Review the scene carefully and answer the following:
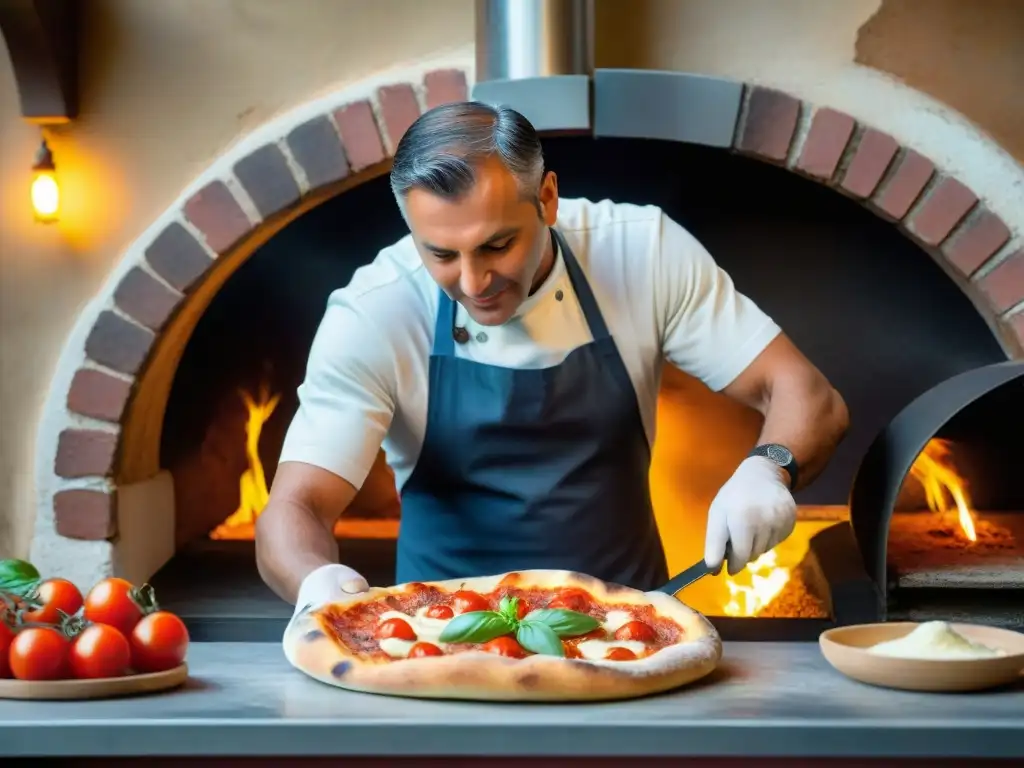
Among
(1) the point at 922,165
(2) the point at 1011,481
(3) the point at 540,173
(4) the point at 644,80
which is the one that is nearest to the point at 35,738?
(3) the point at 540,173

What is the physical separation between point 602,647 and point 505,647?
0.13 meters

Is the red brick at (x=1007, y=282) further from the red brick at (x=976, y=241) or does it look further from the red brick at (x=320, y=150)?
the red brick at (x=320, y=150)

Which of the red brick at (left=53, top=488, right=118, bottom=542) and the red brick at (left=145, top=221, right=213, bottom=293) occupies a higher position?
the red brick at (left=145, top=221, right=213, bottom=293)

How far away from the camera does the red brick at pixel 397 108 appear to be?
103 inches

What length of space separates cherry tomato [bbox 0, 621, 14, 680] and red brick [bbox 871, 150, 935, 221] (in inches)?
75.2

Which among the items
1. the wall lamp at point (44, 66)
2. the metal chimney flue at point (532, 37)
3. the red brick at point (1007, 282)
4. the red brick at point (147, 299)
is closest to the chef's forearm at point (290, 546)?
the red brick at point (147, 299)

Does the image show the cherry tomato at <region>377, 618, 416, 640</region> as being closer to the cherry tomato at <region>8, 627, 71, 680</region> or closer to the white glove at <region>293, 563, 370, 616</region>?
the white glove at <region>293, 563, 370, 616</region>

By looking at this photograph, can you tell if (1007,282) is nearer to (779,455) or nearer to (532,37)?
(779,455)

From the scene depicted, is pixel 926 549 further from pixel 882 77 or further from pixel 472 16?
pixel 472 16

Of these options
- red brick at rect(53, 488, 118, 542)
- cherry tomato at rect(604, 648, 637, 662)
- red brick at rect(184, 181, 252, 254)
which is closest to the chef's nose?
cherry tomato at rect(604, 648, 637, 662)

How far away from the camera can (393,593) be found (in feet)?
5.24

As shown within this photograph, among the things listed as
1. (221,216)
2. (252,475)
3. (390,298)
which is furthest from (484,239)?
(252,475)

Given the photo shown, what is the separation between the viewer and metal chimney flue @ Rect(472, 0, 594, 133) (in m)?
2.47

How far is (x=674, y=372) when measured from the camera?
125 inches
